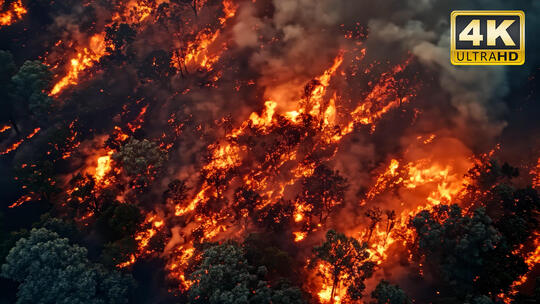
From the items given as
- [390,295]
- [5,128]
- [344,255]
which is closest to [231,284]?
[344,255]

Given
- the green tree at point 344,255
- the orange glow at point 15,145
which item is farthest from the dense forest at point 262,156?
the orange glow at point 15,145

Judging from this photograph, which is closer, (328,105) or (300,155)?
(300,155)

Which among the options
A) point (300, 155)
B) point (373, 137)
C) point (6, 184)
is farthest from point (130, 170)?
point (373, 137)

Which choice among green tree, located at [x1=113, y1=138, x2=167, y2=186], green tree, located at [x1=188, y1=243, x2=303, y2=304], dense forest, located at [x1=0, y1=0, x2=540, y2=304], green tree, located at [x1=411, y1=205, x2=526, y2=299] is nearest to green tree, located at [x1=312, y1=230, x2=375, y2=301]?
dense forest, located at [x1=0, y1=0, x2=540, y2=304]

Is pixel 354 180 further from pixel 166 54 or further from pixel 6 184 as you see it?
pixel 6 184

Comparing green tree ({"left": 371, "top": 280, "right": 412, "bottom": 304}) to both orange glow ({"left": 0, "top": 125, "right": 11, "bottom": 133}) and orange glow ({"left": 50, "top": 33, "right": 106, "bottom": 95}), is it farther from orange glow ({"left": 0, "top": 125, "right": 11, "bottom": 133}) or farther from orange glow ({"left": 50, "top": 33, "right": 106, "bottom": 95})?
orange glow ({"left": 0, "top": 125, "right": 11, "bottom": 133})

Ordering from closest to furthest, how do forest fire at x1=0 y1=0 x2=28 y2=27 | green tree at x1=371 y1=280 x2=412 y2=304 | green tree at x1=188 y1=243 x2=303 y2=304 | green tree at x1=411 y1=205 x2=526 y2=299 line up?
green tree at x1=188 y1=243 x2=303 y2=304, green tree at x1=371 y1=280 x2=412 y2=304, green tree at x1=411 y1=205 x2=526 y2=299, forest fire at x1=0 y1=0 x2=28 y2=27
